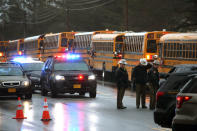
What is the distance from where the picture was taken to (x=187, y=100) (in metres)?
11.4

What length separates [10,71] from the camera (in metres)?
26.1

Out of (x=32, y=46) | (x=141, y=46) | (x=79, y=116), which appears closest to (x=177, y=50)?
(x=141, y=46)

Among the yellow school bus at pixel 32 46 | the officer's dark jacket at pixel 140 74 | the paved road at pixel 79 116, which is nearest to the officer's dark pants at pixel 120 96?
the paved road at pixel 79 116

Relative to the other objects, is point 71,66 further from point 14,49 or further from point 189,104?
point 14,49

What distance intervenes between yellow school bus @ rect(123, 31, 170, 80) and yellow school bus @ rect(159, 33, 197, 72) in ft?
3.97

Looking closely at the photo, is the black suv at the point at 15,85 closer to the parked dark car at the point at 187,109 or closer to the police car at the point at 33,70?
the police car at the point at 33,70

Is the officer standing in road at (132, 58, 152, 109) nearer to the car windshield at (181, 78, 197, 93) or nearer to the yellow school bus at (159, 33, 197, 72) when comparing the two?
the yellow school bus at (159, 33, 197, 72)

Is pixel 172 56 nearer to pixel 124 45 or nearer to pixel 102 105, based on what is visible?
pixel 124 45

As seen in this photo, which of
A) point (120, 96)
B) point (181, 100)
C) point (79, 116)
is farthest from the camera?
point (120, 96)

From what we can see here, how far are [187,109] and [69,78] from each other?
1469 centimetres

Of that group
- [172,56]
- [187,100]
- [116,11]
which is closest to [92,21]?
[116,11]

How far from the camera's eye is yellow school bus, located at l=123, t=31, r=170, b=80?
119ft

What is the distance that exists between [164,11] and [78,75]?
4328 cm

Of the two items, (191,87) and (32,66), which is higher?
(191,87)
